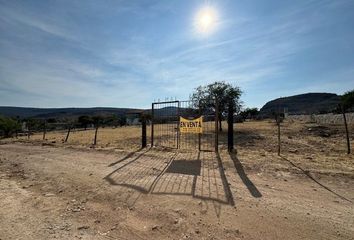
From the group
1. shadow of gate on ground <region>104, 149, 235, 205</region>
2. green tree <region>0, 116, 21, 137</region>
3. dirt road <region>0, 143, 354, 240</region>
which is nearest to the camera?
dirt road <region>0, 143, 354, 240</region>

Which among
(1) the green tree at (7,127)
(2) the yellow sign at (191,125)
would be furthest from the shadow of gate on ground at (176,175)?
(1) the green tree at (7,127)

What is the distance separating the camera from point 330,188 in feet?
21.9

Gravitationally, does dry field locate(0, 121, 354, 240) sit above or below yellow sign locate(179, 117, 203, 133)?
below

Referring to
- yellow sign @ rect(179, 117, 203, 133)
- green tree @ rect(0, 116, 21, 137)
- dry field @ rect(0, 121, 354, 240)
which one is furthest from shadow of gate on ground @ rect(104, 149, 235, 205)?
green tree @ rect(0, 116, 21, 137)

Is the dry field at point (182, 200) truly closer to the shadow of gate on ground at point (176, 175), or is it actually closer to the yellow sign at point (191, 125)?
the shadow of gate on ground at point (176, 175)

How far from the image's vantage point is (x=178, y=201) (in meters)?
5.86

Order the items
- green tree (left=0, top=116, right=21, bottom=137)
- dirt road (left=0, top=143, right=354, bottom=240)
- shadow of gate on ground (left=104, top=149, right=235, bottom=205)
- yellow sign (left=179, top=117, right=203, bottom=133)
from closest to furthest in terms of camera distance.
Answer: dirt road (left=0, top=143, right=354, bottom=240) < shadow of gate on ground (left=104, top=149, right=235, bottom=205) < yellow sign (left=179, top=117, right=203, bottom=133) < green tree (left=0, top=116, right=21, bottom=137)

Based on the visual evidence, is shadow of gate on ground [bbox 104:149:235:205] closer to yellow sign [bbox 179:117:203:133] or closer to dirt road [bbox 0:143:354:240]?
dirt road [bbox 0:143:354:240]

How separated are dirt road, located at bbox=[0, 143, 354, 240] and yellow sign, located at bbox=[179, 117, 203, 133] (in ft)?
10.4

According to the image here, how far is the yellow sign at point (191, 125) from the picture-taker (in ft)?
41.9

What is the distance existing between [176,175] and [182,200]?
2089mm

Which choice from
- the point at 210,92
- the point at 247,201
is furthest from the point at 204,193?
the point at 210,92

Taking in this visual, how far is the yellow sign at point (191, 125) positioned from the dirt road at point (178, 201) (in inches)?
125

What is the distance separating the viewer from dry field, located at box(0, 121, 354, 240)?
182 inches
